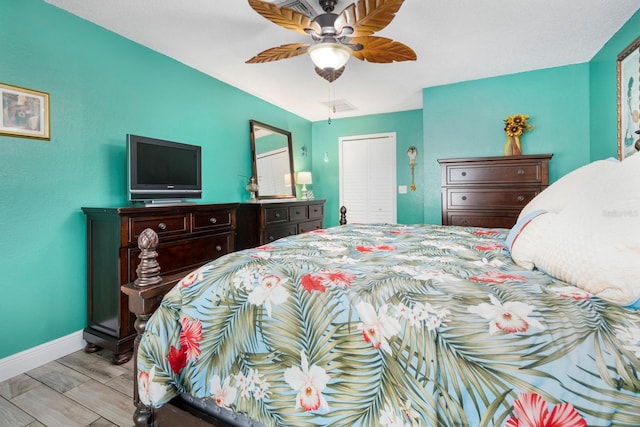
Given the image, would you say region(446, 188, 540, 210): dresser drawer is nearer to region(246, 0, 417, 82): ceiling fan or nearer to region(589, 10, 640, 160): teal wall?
region(589, 10, 640, 160): teal wall

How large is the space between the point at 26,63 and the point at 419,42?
117 inches

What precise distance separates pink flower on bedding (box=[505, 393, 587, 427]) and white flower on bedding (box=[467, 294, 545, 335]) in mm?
133

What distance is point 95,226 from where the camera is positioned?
7.48 feet

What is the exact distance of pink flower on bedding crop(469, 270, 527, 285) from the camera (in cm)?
94

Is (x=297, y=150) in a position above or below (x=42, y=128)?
above

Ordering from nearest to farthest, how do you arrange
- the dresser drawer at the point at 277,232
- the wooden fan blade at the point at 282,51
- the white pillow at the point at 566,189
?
the white pillow at the point at 566,189, the wooden fan blade at the point at 282,51, the dresser drawer at the point at 277,232

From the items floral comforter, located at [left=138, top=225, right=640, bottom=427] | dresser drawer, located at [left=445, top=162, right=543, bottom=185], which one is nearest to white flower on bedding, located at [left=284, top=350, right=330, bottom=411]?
floral comforter, located at [left=138, top=225, right=640, bottom=427]

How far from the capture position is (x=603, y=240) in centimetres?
79

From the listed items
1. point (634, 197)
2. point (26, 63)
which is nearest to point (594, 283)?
point (634, 197)

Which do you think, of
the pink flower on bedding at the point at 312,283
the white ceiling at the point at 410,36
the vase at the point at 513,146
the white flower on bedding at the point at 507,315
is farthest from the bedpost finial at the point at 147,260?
the vase at the point at 513,146

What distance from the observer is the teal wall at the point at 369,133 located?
4.89 metres

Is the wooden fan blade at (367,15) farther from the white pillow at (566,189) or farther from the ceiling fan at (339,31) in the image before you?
the white pillow at (566,189)

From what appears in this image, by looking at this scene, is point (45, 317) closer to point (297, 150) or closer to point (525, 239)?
point (525, 239)

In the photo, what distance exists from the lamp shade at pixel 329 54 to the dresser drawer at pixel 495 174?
1.88 metres
